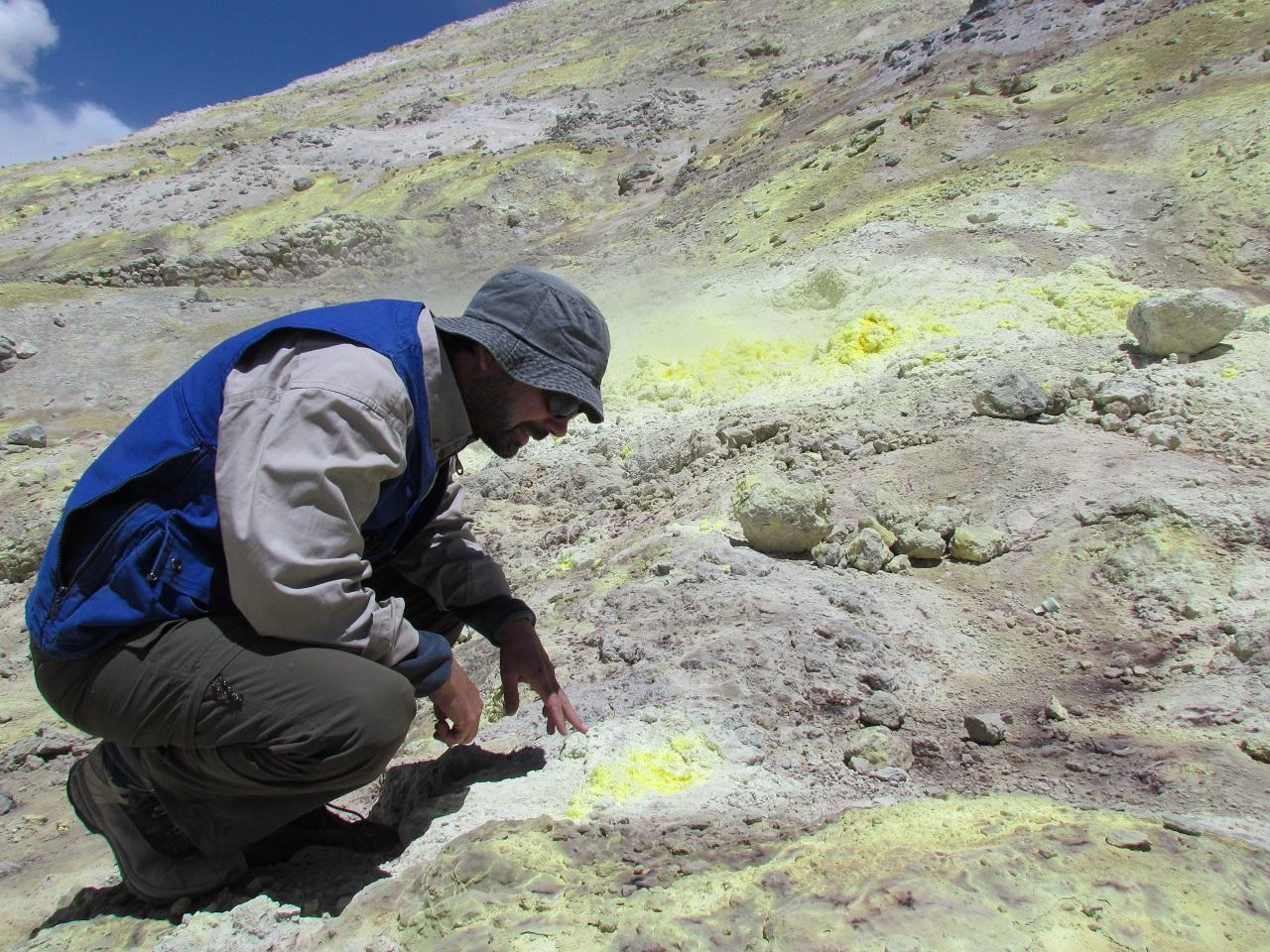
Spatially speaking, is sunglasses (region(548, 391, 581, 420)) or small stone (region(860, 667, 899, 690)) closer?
sunglasses (region(548, 391, 581, 420))

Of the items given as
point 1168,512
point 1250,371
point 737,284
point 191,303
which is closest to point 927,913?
point 1168,512

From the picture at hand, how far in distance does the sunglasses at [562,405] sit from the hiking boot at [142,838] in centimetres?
120

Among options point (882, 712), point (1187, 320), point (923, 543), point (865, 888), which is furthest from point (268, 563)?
point (1187, 320)

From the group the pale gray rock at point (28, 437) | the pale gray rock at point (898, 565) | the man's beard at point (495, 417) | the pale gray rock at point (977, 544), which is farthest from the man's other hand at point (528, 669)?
the pale gray rock at point (28, 437)

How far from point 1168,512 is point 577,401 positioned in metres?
2.30

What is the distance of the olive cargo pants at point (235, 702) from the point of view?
1753 mm

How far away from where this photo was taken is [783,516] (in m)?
3.38

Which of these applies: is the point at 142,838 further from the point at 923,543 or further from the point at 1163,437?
the point at 1163,437

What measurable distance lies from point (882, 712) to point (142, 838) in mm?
1802

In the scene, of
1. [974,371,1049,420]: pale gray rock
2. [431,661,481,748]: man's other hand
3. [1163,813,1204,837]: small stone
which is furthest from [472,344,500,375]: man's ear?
[974,371,1049,420]: pale gray rock

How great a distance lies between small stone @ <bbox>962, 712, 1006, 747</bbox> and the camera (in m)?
2.31

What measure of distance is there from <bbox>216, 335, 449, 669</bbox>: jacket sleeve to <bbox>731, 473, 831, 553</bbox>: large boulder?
1.89 meters

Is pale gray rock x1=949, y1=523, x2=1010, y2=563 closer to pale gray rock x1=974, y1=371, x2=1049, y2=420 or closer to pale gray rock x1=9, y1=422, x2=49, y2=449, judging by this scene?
pale gray rock x1=974, y1=371, x2=1049, y2=420

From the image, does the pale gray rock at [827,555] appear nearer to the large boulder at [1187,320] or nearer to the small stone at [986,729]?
the small stone at [986,729]
